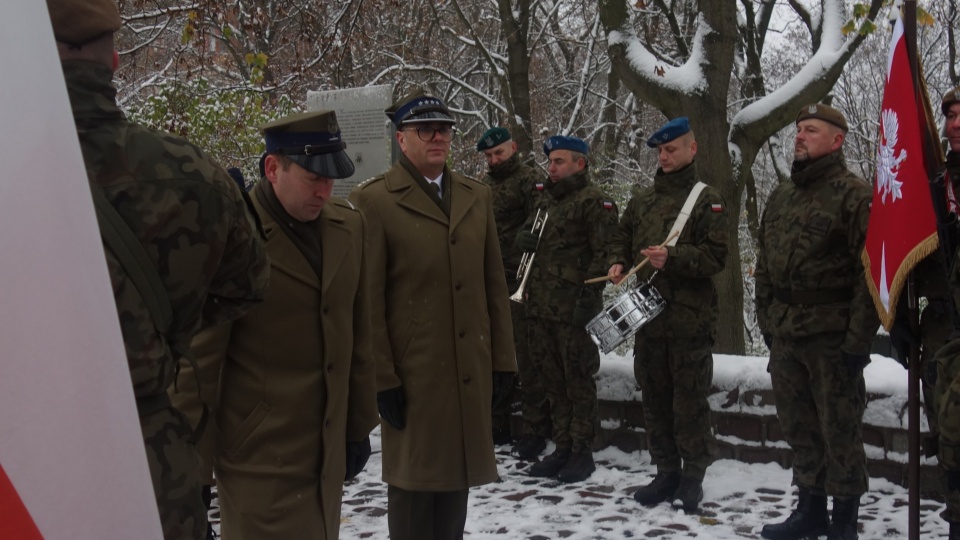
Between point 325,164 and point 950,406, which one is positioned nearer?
point 325,164

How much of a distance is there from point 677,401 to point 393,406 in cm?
248

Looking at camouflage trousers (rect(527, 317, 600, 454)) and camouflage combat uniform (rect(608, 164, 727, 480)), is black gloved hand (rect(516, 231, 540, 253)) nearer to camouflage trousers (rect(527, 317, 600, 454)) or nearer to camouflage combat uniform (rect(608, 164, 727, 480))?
camouflage trousers (rect(527, 317, 600, 454))

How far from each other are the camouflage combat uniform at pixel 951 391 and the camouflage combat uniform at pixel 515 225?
376 cm

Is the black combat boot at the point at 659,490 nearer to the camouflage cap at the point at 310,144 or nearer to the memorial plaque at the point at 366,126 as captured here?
the camouflage cap at the point at 310,144

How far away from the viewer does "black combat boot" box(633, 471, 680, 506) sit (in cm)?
624

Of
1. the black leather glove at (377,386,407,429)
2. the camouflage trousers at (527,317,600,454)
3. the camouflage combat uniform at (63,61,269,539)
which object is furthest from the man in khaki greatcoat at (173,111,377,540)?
the camouflage trousers at (527,317,600,454)

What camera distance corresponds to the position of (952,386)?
3.72 metres

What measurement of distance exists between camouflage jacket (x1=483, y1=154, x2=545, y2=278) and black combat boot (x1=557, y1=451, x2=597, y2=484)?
1.66 metres

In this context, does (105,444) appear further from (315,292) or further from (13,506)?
(315,292)

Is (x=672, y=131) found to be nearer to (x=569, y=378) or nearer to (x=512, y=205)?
(x=569, y=378)

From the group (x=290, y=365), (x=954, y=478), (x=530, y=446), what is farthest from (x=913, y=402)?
(x=530, y=446)

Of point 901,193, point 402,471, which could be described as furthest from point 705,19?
point 402,471

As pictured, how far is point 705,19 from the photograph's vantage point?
9141 millimetres

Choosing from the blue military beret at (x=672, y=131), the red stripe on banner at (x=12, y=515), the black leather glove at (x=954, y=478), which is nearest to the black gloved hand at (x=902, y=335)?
the black leather glove at (x=954, y=478)
